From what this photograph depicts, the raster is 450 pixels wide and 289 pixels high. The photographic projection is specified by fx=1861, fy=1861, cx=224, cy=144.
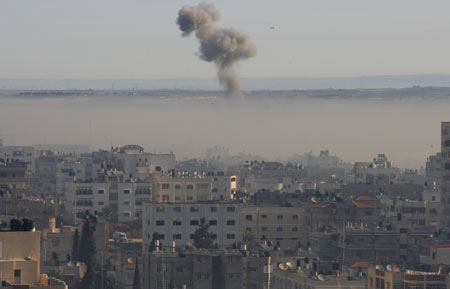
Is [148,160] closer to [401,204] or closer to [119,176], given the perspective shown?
[119,176]

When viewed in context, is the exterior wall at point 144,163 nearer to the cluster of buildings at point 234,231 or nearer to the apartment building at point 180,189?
the cluster of buildings at point 234,231

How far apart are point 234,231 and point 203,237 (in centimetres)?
653

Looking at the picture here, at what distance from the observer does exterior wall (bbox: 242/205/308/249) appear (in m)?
110

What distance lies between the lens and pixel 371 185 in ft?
458

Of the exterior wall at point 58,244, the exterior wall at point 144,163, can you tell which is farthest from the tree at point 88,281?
the exterior wall at point 144,163

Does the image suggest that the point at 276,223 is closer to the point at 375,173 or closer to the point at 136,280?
the point at 136,280

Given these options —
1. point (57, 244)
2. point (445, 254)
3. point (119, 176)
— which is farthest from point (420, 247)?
point (119, 176)

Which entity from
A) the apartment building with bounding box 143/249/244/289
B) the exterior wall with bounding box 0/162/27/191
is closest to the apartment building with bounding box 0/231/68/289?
the apartment building with bounding box 143/249/244/289

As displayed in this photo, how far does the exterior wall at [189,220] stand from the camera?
333 feet

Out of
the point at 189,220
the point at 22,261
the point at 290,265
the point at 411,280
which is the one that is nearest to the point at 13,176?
the point at 189,220

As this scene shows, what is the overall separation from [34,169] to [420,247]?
9808 centimetres

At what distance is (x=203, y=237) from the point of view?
319ft

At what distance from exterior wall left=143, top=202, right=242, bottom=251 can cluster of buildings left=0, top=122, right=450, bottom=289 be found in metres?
0.06

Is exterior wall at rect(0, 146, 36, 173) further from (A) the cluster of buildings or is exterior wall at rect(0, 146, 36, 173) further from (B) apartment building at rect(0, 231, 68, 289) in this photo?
(B) apartment building at rect(0, 231, 68, 289)
